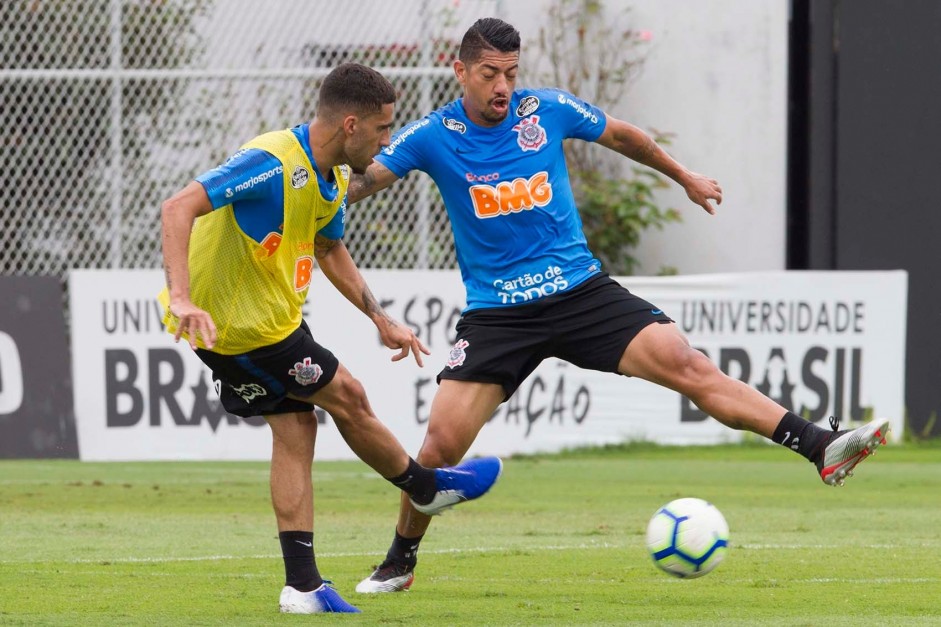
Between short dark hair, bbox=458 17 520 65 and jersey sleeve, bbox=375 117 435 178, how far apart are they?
14.5 inches

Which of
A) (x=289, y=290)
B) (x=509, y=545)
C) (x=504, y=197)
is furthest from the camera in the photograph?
(x=509, y=545)

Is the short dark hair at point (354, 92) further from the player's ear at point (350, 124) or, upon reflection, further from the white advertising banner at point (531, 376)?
the white advertising banner at point (531, 376)

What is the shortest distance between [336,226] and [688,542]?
1.87 meters

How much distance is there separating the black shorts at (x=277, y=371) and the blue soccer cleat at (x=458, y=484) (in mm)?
657

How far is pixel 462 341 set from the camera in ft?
21.7

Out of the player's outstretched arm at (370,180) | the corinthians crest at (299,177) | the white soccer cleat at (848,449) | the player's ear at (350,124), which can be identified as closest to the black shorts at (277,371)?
the corinthians crest at (299,177)

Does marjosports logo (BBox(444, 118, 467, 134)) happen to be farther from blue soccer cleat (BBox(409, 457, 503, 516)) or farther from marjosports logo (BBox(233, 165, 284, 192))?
blue soccer cleat (BBox(409, 457, 503, 516))

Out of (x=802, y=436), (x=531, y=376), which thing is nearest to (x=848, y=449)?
(x=802, y=436)

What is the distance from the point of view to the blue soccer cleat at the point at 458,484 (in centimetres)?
614

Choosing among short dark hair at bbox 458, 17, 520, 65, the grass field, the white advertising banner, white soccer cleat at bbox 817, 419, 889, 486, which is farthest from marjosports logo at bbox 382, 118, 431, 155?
the white advertising banner

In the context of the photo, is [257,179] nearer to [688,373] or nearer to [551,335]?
[551,335]

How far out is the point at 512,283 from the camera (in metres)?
6.59

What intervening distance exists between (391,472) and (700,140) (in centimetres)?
1121

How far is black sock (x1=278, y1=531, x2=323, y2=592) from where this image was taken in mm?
5738
